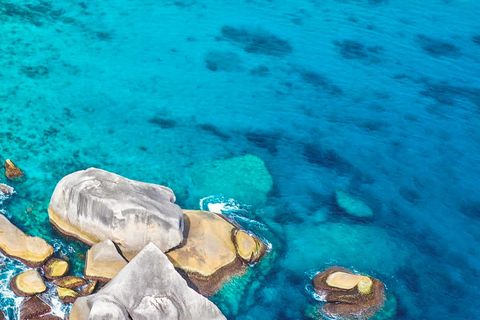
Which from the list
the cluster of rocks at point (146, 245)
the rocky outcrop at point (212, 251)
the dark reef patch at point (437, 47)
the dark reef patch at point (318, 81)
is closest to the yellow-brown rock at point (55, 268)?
the cluster of rocks at point (146, 245)

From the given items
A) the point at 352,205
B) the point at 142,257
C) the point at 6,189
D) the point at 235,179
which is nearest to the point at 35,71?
the point at 6,189

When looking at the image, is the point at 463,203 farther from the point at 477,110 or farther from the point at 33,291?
the point at 33,291

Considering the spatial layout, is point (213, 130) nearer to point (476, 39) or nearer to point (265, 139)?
point (265, 139)

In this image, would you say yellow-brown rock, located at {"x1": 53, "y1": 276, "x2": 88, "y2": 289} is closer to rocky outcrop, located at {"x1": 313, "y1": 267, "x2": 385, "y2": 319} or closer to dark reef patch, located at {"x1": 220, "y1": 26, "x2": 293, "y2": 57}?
Answer: rocky outcrop, located at {"x1": 313, "y1": 267, "x2": 385, "y2": 319}

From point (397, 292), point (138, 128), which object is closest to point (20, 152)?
point (138, 128)

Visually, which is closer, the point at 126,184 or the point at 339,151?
the point at 126,184

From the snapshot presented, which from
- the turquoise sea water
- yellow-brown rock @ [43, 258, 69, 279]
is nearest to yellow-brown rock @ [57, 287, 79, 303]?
yellow-brown rock @ [43, 258, 69, 279]

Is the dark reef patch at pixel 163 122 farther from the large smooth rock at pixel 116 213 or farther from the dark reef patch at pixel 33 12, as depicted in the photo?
the dark reef patch at pixel 33 12

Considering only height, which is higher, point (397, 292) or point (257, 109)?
point (257, 109)
